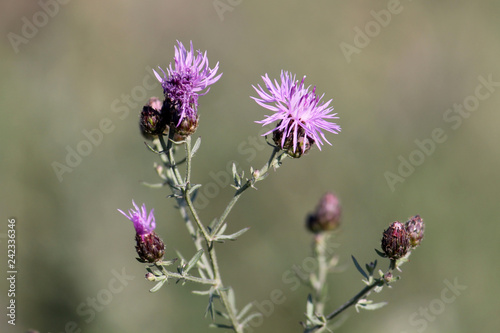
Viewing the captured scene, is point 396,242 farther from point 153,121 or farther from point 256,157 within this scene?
point 256,157

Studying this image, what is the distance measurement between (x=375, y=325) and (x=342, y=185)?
2146 millimetres

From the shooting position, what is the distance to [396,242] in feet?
10.1

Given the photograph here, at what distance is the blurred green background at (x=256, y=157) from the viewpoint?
5.68 meters

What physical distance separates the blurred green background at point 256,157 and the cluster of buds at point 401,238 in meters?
2.30

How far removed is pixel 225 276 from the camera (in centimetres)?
595

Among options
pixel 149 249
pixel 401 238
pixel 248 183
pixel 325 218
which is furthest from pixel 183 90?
pixel 401 238

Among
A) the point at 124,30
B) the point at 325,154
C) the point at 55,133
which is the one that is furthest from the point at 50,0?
the point at 325,154

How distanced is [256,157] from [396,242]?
383cm

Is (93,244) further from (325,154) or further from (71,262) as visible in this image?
(325,154)

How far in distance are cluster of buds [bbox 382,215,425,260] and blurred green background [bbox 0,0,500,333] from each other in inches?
90.5

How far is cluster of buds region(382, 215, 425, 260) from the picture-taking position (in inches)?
121

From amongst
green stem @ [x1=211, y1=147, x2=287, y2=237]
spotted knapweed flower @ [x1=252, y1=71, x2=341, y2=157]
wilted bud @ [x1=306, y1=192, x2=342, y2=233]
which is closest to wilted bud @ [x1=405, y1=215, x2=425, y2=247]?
wilted bud @ [x1=306, y1=192, x2=342, y2=233]

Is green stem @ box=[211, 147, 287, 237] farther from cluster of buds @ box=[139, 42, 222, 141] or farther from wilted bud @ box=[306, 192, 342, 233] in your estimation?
wilted bud @ box=[306, 192, 342, 233]

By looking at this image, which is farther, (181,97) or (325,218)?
(325,218)
